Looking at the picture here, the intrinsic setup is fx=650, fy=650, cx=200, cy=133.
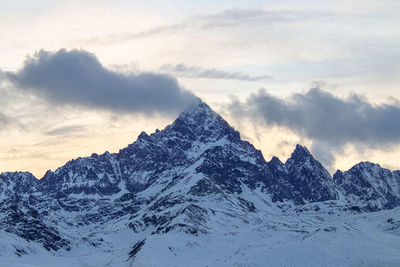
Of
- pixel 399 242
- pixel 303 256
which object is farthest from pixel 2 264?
pixel 399 242

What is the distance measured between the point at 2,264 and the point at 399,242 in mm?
115530

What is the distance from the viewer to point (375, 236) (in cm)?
19675

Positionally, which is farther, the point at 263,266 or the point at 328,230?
the point at 328,230

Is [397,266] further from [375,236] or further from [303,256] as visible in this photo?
[375,236]

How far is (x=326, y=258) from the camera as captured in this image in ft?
517

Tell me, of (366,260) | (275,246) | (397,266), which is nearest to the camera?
(397,266)

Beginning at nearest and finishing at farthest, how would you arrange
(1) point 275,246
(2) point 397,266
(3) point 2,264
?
(2) point 397,266, (1) point 275,246, (3) point 2,264

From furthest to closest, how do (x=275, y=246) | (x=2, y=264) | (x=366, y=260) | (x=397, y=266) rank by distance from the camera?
(x=2, y=264) → (x=275, y=246) → (x=366, y=260) → (x=397, y=266)

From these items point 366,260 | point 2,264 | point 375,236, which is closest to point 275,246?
point 366,260

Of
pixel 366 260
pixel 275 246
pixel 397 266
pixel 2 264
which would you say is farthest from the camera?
pixel 2 264

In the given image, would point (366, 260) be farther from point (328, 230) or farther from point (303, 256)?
point (328, 230)

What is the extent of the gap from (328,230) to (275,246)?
2252cm

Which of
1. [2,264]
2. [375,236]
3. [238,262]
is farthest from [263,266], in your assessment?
[2,264]

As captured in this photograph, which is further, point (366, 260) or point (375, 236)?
point (375, 236)
